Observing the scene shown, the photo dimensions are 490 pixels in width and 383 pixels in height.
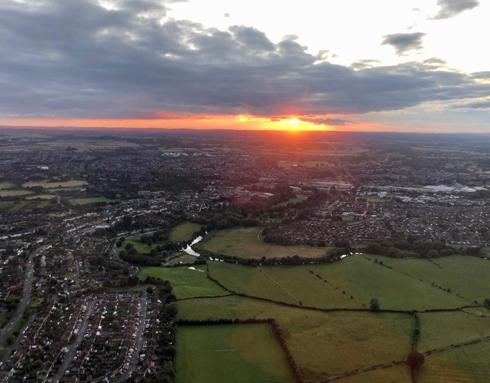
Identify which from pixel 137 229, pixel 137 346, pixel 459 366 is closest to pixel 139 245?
pixel 137 229

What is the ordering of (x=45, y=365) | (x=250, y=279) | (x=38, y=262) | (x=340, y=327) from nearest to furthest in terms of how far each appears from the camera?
(x=45, y=365) < (x=340, y=327) < (x=250, y=279) < (x=38, y=262)

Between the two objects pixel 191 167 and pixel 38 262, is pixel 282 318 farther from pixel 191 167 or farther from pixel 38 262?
pixel 191 167

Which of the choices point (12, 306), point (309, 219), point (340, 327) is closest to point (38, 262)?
point (12, 306)

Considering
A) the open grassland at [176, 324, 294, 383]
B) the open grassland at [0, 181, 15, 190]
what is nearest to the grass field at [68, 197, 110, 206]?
the open grassland at [0, 181, 15, 190]

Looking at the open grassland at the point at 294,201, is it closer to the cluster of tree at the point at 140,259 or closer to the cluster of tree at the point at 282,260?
the cluster of tree at the point at 282,260

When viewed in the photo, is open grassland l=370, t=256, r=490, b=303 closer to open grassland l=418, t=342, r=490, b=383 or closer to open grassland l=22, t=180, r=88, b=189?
open grassland l=418, t=342, r=490, b=383

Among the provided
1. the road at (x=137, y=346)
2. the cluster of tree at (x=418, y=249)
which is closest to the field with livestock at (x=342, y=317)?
the cluster of tree at (x=418, y=249)
